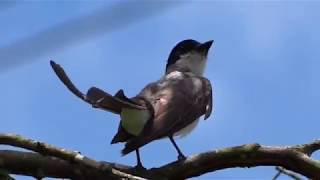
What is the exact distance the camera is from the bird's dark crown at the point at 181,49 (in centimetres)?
644

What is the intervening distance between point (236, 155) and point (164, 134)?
53.1 inches

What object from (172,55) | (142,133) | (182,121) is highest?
(172,55)

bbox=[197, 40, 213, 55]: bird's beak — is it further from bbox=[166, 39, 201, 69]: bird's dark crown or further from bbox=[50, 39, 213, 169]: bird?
bbox=[50, 39, 213, 169]: bird

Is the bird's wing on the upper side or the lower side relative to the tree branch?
upper

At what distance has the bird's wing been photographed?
12.8 feet

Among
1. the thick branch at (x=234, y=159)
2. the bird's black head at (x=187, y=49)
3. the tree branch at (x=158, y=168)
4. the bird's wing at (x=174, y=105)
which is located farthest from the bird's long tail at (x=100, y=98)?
the bird's black head at (x=187, y=49)

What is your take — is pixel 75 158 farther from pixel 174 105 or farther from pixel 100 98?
pixel 174 105

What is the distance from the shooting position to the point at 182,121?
443 centimetres

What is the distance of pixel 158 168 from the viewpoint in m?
2.77

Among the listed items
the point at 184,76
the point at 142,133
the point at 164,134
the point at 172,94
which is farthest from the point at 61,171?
the point at 184,76

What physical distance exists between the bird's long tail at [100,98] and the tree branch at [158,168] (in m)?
0.34

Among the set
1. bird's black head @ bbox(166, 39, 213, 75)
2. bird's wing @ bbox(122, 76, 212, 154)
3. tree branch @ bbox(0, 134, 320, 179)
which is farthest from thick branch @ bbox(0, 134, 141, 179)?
bird's black head @ bbox(166, 39, 213, 75)

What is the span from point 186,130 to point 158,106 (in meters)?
0.31

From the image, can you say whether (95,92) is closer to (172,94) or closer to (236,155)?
(236,155)
